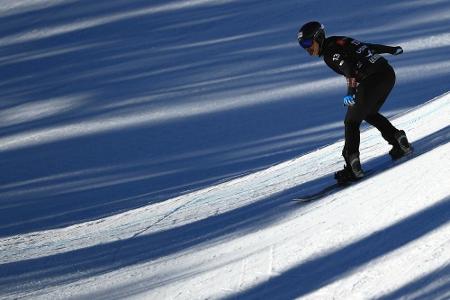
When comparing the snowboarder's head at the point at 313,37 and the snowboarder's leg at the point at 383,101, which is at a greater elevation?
the snowboarder's head at the point at 313,37

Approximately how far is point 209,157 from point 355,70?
4916 millimetres

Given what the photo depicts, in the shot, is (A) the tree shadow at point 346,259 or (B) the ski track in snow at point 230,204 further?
(B) the ski track in snow at point 230,204

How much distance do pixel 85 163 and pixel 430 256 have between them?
8.64 meters

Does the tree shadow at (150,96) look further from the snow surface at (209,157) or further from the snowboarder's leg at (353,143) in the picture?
the snowboarder's leg at (353,143)

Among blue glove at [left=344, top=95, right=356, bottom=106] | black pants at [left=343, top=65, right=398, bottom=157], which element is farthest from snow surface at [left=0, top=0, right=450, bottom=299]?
blue glove at [left=344, top=95, right=356, bottom=106]

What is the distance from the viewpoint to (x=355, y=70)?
6.74 meters

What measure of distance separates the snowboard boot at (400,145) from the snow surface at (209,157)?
0.19 meters

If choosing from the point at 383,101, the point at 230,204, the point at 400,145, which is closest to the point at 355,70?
the point at 383,101

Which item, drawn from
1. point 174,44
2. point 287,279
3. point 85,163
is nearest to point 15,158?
point 85,163

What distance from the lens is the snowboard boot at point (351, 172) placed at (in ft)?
22.6

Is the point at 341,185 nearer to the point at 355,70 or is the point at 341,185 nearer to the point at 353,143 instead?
the point at 353,143

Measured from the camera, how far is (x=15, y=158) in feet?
45.0

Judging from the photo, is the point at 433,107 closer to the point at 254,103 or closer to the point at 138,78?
the point at 254,103

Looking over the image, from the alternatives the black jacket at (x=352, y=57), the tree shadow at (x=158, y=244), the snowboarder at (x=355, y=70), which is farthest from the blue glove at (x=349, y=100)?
the tree shadow at (x=158, y=244)
